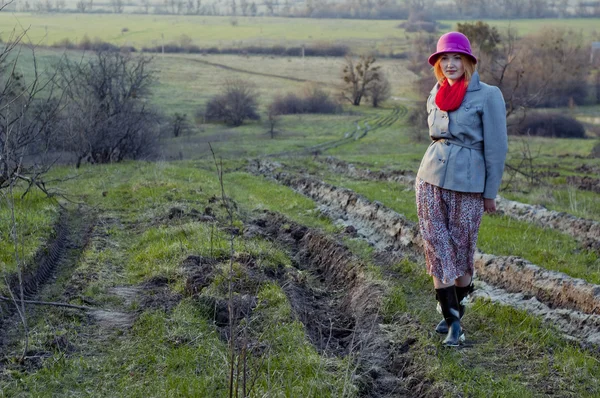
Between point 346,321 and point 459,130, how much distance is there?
2500 mm

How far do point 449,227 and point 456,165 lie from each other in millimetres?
580

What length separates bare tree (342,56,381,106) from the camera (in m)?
78.2

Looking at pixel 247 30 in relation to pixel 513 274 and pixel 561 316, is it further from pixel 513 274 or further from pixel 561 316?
pixel 561 316

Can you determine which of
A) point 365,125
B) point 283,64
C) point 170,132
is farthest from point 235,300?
point 283,64

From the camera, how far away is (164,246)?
888 centimetres

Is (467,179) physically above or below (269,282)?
above

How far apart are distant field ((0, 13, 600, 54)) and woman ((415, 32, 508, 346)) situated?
85.1 metres

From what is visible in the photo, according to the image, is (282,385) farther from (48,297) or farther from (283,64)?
(283,64)

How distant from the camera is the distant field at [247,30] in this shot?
106m

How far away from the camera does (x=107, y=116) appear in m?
28.3

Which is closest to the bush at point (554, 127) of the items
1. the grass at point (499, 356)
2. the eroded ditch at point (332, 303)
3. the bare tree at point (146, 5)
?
the eroded ditch at point (332, 303)

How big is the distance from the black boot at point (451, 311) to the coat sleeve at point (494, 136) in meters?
1.01

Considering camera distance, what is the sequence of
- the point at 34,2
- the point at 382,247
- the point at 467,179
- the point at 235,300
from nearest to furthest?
the point at 467,179, the point at 235,300, the point at 382,247, the point at 34,2

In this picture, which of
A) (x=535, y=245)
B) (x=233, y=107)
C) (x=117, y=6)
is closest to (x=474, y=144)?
(x=535, y=245)
